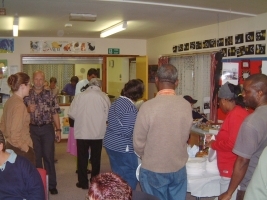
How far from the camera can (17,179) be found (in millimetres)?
2441

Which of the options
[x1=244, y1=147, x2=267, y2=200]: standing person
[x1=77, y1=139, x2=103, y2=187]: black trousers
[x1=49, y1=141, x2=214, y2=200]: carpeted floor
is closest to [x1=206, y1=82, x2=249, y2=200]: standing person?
[x1=244, y1=147, x2=267, y2=200]: standing person

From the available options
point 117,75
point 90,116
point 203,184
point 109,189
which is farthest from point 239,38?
point 117,75

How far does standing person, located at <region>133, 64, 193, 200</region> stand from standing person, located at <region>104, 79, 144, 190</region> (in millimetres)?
709

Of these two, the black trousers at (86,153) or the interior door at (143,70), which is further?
the interior door at (143,70)

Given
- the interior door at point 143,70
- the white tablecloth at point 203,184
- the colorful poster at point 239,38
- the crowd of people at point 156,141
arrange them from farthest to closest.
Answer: the interior door at point 143,70 < the colorful poster at point 239,38 < the white tablecloth at point 203,184 < the crowd of people at point 156,141

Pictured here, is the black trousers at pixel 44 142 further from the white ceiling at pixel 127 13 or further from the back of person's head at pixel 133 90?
the white ceiling at pixel 127 13

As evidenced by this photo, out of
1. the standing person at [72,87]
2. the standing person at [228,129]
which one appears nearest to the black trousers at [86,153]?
the standing person at [228,129]

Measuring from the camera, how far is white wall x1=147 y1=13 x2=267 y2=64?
5098 mm

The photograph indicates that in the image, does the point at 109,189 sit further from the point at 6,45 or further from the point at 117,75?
the point at 117,75

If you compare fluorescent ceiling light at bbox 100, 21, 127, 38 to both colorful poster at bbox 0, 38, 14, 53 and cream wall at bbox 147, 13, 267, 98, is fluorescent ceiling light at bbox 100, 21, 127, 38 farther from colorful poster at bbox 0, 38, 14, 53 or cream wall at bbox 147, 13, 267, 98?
colorful poster at bbox 0, 38, 14, 53

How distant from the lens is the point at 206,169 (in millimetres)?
3256

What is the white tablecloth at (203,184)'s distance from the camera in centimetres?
323

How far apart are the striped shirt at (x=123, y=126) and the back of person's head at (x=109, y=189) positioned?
1.90m

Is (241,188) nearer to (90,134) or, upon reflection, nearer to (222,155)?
(222,155)
